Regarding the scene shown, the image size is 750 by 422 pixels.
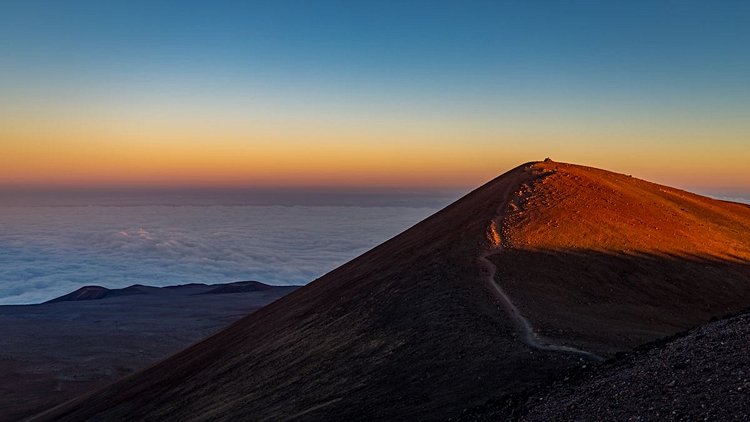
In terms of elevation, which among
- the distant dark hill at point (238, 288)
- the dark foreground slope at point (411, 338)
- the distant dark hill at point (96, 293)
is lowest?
the distant dark hill at point (96, 293)

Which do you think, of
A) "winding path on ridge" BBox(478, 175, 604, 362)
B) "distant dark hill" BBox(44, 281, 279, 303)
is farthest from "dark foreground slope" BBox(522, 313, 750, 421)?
"distant dark hill" BBox(44, 281, 279, 303)

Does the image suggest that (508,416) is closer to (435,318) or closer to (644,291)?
(435,318)

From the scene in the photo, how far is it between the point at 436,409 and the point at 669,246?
864 inches

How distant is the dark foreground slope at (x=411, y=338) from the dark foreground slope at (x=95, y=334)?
62.4ft

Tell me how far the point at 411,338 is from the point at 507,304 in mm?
3614

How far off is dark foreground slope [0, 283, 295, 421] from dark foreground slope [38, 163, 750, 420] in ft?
62.4

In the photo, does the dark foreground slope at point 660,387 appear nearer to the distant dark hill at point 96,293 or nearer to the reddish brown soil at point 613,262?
the reddish brown soil at point 613,262

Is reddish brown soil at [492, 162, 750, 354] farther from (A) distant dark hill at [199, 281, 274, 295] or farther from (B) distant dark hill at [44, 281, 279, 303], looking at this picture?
(B) distant dark hill at [44, 281, 279, 303]

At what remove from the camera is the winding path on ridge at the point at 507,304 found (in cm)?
1605

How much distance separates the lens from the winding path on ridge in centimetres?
1605

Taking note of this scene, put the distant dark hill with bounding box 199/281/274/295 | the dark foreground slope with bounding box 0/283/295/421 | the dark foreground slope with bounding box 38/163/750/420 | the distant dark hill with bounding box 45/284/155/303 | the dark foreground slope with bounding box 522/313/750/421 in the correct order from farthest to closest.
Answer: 1. the distant dark hill with bounding box 199/281/274/295
2. the distant dark hill with bounding box 45/284/155/303
3. the dark foreground slope with bounding box 0/283/295/421
4. the dark foreground slope with bounding box 38/163/750/420
5. the dark foreground slope with bounding box 522/313/750/421

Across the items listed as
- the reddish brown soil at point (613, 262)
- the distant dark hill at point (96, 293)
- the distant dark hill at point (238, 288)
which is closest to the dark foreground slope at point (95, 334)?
the distant dark hill at point (96, 293)

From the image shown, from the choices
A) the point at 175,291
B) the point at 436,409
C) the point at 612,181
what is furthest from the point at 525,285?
the point at 175,291

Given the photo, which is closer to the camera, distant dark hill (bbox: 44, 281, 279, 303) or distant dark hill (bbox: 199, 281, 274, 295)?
distant dark hill (bbox: 44, 281, 279, 303)
